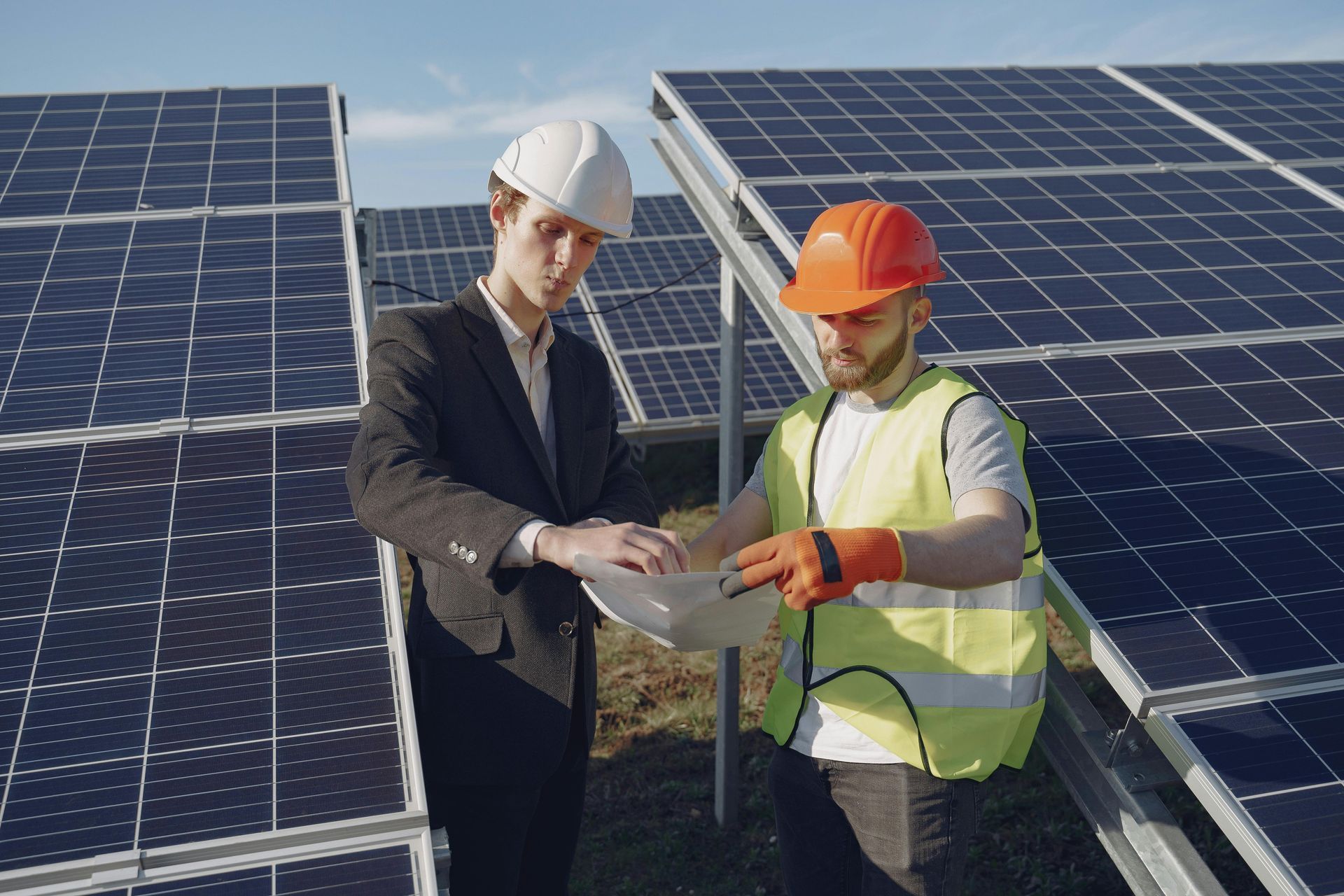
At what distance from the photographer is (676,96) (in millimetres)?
6297

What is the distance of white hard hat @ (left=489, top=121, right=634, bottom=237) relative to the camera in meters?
2.81

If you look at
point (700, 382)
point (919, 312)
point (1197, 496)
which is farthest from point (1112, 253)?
point (700, 382)

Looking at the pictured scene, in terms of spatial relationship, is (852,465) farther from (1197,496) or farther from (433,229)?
(433,229)

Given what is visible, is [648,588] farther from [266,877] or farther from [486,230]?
[486,230]

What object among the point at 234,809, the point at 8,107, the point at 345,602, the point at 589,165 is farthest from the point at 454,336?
the point at 8,107

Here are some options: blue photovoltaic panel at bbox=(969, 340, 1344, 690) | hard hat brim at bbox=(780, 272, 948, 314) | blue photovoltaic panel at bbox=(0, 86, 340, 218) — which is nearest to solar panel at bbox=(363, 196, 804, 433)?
blue photovoltaic panel at bbox=(0, 86, 340, 218)

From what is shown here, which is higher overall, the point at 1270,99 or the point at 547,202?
the point at 547,202

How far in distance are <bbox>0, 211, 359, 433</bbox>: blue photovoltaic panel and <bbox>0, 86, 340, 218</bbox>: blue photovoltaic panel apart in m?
0.30

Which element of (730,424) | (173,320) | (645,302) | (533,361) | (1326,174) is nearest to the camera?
(533,361)

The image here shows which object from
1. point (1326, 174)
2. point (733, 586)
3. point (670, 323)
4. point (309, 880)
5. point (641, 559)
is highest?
point (641, 559)

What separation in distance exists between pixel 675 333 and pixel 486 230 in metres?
4.26

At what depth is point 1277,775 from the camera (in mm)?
2887

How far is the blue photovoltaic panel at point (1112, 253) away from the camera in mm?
4594

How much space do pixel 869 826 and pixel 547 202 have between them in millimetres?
1954
